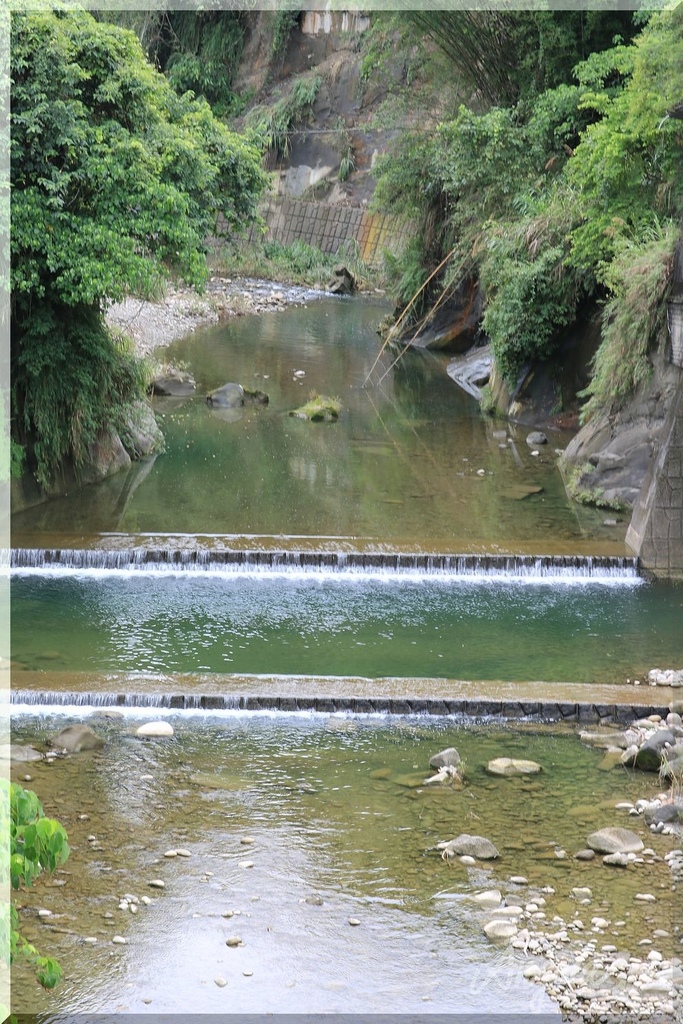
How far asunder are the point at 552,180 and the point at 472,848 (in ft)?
46.6

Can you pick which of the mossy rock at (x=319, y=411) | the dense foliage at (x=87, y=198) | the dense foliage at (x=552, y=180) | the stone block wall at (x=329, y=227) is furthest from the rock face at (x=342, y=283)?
the dense foliage at (x=87, y=198)

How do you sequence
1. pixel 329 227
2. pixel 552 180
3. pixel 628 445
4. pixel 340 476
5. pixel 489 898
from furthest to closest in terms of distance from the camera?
1. pixel 329 227
2. pixel 552 180
3. pixel 340 476
4. pixel 628 445
5. pixel 489 898

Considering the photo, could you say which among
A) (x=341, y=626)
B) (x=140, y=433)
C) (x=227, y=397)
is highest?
(x=227, y=397)

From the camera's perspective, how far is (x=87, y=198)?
12.1 m

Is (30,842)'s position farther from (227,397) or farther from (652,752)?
(227,397)

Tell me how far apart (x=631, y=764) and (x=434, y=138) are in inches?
667

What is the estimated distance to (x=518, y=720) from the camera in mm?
8883

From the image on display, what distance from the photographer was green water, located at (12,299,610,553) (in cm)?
1289

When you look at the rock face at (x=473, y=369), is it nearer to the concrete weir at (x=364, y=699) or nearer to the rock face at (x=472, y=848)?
the concrete weir at (x=364, y=699)

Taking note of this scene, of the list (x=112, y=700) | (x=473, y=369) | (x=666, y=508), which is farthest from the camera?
(x=473, y=369)

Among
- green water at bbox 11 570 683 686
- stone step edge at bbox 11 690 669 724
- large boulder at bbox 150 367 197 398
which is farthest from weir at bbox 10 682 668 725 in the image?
large boulder at bbox 150 367 197 398

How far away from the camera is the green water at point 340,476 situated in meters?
12.9

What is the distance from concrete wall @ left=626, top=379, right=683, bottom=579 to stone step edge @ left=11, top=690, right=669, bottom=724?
3.32 metres

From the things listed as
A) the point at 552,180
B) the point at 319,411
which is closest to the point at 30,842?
the point at 319,411
